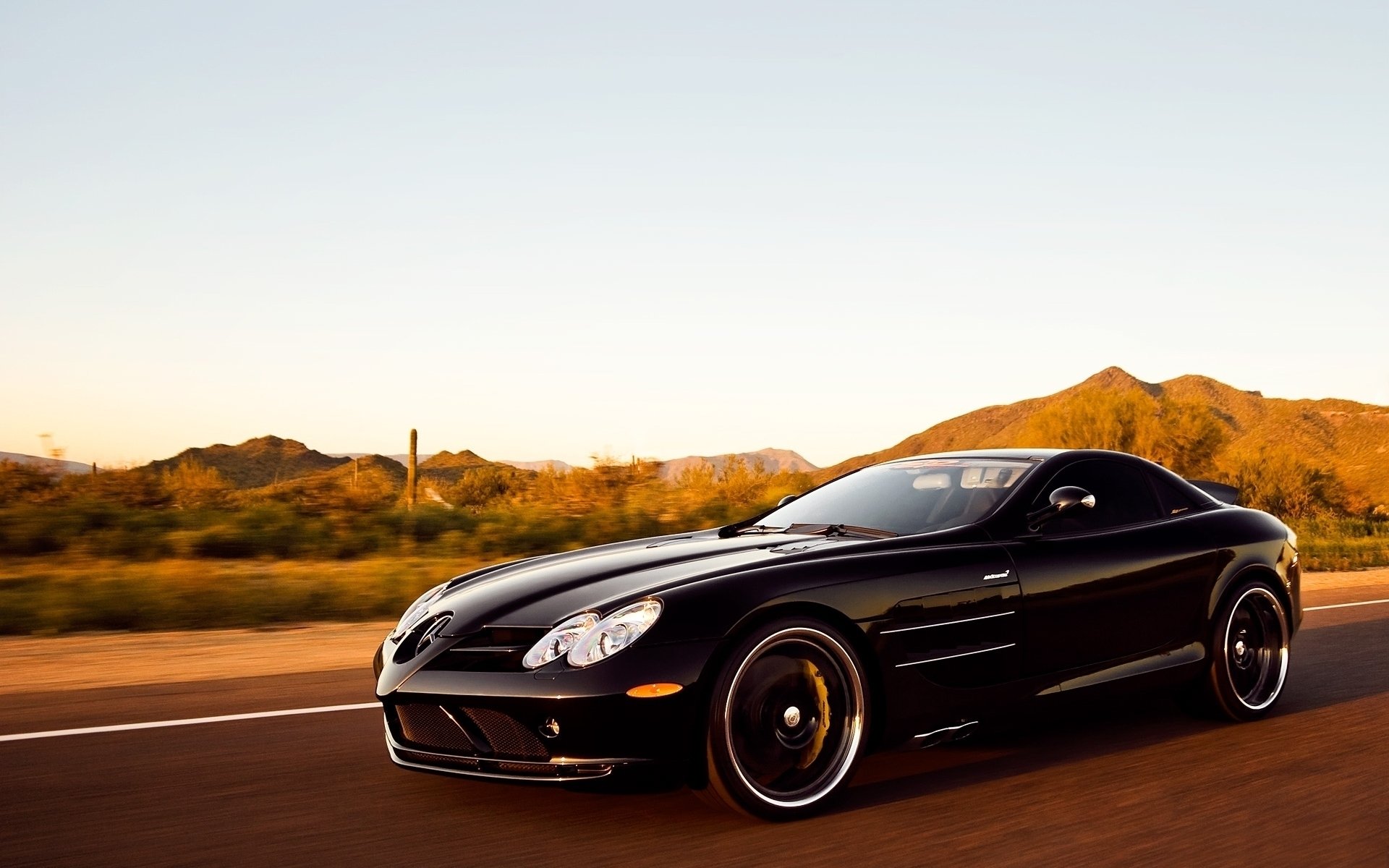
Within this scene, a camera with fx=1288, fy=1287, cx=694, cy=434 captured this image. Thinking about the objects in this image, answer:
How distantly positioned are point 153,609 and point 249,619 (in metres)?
0.87

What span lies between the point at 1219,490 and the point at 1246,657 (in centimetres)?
112

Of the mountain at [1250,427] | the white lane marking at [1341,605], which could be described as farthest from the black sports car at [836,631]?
the mountain at [1250,427]

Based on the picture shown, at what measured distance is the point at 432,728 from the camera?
4.76m

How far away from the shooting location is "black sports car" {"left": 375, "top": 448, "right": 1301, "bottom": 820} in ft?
14.9

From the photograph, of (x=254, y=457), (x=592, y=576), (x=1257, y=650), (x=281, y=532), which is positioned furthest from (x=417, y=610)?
(x=254, y=457)

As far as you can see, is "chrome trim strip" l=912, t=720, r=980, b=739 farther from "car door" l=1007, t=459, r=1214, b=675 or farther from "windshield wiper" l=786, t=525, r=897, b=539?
"windshield wiper" l=786, t=525, r=897, b=539

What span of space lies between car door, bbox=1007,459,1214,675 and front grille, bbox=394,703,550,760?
224cm

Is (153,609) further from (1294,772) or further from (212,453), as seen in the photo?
(212,453)

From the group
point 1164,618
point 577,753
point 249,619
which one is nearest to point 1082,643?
point 1164,618

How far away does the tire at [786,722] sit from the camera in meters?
4.61

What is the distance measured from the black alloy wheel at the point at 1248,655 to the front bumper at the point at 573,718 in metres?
3.22

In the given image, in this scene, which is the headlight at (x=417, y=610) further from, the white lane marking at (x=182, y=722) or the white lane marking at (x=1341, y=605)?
the white lane marking at (x=1341, y=605)

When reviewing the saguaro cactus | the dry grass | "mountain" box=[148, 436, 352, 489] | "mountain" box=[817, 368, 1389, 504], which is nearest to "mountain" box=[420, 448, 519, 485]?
"mountain" box=[148, 436, 352, 489]

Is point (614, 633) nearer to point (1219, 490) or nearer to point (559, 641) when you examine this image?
point (559, 641)
